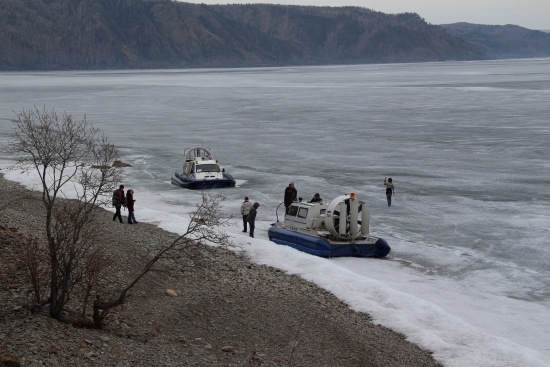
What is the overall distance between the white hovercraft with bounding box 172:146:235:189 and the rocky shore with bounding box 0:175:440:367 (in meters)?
13.1

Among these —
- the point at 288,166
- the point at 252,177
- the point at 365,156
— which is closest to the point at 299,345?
the point at 252,177

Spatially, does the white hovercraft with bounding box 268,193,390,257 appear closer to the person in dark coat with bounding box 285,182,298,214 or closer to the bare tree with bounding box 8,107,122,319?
the person in dark coat with bounding box 285,182,298,214

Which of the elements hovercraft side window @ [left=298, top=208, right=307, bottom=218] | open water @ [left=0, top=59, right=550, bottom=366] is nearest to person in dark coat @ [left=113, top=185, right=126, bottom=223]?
open water @ [left=0, top=59, right=550, bottom=366]

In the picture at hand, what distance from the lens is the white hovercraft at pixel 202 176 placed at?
3047 cm

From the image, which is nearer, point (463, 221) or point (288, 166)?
point (463, 221)

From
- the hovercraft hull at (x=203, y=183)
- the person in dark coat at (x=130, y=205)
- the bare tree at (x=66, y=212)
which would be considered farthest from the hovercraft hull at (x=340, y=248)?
the hovercraft hull at (x=203, y=183)

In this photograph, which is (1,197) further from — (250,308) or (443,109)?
(443,109)

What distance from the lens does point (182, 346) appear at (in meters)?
11.6

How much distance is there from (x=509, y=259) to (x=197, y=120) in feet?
137

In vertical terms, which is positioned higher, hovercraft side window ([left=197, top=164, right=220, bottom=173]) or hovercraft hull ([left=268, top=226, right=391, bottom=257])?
hovercraft side window ([left=197, top=164, right=220, bottom=173])

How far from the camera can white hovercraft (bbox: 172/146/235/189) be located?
3047cm

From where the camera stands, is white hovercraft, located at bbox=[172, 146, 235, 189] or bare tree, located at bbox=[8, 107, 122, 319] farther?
white hovercraft, located at bbox=[172, 146, 235, 189]

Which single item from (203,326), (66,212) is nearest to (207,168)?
(203,326)

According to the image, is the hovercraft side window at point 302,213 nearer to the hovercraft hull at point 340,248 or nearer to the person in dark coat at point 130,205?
the hovercraft hull at point 340,248
